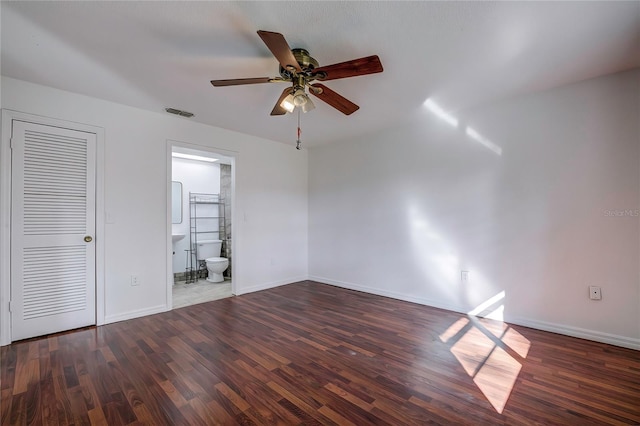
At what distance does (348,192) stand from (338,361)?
2.88m

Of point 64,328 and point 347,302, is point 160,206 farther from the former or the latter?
point 347,302

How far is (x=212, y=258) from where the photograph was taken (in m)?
5.23

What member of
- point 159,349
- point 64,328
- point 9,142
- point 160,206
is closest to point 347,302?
point 159,349

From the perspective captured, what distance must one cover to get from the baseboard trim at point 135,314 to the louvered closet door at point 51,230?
152mm

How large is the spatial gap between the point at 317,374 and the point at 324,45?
248cm

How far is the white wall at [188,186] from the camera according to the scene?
17.9 feet

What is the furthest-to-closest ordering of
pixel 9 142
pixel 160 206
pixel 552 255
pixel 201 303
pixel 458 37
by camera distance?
pixel 201 303
pixel 160 206
pixel 552 255
pixel 9 142
pixel 458 37

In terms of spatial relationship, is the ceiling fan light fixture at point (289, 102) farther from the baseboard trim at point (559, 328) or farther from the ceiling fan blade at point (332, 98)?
the baseboard trim at point (559, 328)

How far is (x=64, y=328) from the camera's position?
9.73 ft

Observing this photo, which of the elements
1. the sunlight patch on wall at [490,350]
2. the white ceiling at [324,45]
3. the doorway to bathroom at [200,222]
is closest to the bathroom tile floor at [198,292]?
the doorway to bathroom at [200,222]

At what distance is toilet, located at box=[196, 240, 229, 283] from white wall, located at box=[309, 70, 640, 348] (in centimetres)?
248

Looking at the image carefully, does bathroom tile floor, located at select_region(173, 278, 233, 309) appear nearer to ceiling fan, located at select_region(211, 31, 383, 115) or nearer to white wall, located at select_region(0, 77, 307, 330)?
white wall, located at select_region(0, 77, 307, 330)

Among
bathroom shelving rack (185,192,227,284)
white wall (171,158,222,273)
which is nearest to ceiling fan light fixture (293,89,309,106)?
white wall (171,158,222,273)

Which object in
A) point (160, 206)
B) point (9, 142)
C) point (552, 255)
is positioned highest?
point (9, 142)
